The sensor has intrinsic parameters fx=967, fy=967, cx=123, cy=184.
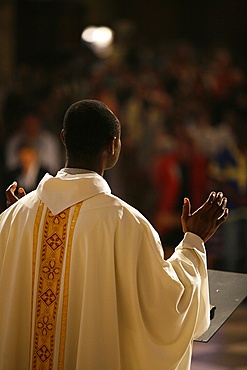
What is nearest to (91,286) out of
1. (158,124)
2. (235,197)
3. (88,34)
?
(235,197)

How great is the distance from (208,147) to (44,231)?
645 cm

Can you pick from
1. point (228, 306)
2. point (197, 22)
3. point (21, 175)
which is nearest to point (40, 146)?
point (21, 175)

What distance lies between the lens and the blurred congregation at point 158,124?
31.9 feet

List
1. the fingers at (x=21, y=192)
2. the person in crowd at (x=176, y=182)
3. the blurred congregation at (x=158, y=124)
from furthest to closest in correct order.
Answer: the person in crowd at (x=176, y=182) → the blurred congregation at (x=158, y=124) → the fingers at (x=21, y=192)

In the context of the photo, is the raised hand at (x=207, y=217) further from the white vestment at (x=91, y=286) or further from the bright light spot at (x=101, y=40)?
the bright light spot at (x=101, y=40)

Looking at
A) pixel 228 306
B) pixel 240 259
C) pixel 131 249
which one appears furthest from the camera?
pixel 240 259

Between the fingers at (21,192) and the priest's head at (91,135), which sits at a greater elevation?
the priest's head at (91,135)

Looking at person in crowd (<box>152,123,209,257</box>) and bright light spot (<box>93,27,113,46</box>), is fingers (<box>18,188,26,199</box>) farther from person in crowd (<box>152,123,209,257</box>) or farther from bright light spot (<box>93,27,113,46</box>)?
bright light spot (<box>93,27,113,46</box>)

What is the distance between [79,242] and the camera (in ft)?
11.3

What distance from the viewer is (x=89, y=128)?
→ 342cm

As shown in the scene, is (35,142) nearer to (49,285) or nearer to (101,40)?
(101,40)

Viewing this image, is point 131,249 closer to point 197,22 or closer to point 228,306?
point 228,306

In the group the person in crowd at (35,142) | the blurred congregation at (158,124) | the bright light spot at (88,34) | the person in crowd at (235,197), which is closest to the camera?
the person in crowd at (235,197)

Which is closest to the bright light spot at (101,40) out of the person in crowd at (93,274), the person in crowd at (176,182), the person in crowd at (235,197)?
the person in crowd at (176,182)
